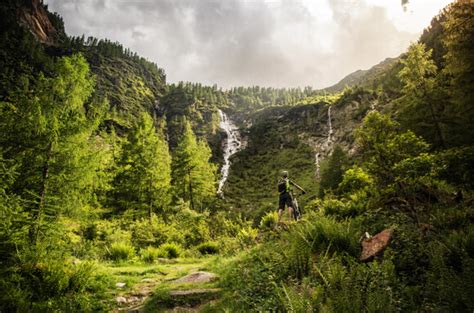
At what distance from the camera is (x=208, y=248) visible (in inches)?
527

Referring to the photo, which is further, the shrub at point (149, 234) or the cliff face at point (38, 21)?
the cliff face at point (38, 21)

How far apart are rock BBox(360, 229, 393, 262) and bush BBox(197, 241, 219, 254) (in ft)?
31.2

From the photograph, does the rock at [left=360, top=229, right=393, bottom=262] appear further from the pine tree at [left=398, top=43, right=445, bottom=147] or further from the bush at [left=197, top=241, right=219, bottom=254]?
the pine tree at [left=398, top=43, right=445, bottom=147]

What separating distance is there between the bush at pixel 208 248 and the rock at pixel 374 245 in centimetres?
950

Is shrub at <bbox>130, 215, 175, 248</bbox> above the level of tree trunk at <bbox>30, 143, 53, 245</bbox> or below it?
→ below

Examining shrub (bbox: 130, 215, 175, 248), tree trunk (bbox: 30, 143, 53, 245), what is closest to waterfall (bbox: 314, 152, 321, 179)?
shrub (bbox: 130, 215, 175, 248)

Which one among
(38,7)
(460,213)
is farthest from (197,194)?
(38,7)

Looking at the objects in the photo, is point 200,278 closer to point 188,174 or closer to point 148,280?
point 148,280

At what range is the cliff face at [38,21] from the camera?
95.4 meters

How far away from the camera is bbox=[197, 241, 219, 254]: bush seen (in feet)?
43.5

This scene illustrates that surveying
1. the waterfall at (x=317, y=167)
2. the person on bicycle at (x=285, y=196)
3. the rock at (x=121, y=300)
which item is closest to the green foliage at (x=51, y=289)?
the rock at (x=121, y=300)

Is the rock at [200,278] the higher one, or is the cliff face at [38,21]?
the cliff face at [38,21]

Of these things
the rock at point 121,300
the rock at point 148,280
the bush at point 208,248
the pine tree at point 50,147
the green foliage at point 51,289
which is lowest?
the bush at point 208,248

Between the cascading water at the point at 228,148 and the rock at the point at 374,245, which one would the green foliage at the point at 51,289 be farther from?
the cascading water at the point at 228,148
